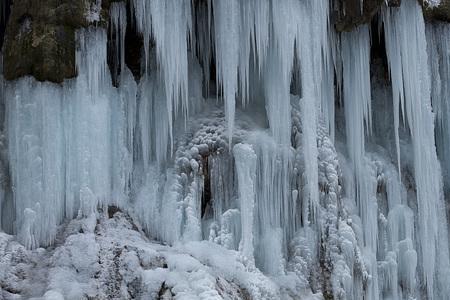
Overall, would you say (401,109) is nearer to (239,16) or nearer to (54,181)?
(239,16)

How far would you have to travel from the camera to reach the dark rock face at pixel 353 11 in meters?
12.6

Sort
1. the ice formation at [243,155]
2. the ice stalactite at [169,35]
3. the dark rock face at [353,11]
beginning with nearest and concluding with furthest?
the ice formation at [243,155] → the ice stalactite at [169,35] → the dark rock face at [353,11]

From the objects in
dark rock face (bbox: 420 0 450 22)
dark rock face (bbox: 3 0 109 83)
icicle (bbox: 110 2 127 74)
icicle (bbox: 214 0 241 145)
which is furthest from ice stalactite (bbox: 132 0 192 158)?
dark rock face (bbox: 420 0 450 22)

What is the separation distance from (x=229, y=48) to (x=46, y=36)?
2.43m

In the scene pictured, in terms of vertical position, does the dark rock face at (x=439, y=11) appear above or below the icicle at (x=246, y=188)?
above

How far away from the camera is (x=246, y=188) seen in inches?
462

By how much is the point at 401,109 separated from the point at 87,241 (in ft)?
20.1

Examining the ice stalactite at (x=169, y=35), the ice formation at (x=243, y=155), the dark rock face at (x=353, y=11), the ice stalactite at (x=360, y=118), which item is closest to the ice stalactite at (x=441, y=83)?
the ice formation at (x=243, y=155)

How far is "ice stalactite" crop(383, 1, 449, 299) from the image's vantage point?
43.2 ft

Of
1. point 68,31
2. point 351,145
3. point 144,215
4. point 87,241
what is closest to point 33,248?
point 87,241

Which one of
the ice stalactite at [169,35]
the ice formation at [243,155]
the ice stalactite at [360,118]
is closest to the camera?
the ice formation at [243,155]

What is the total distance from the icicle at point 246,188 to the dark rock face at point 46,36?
8.23ft

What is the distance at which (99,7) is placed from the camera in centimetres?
1119

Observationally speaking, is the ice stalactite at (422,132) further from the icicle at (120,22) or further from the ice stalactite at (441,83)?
the icicle at (120,22)
